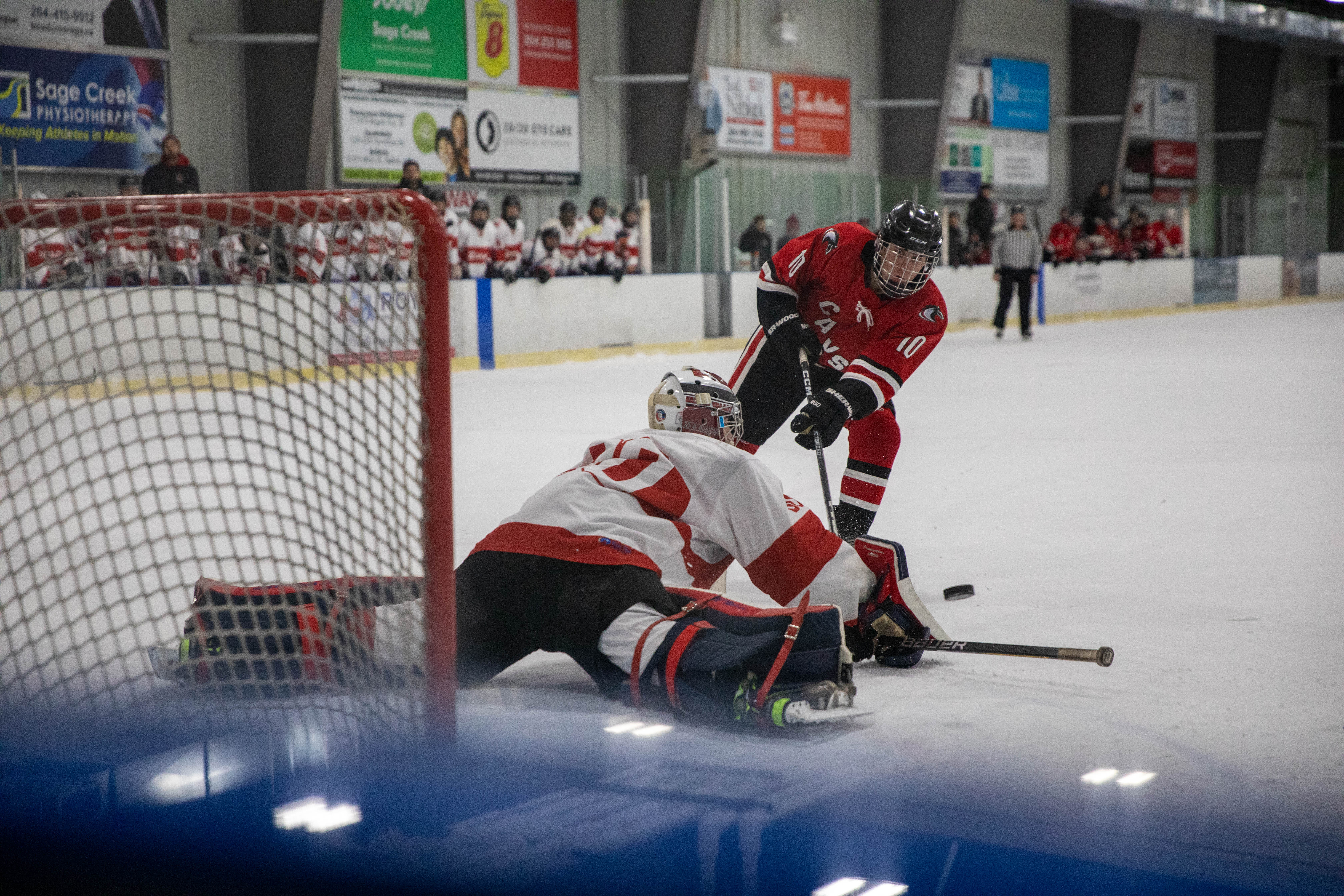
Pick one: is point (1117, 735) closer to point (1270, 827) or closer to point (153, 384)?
point (1270, 827)

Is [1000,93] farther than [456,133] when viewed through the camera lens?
Yes

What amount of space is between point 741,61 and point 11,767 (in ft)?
51.1

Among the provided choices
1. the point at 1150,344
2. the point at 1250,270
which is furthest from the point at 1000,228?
the point at 1250,270

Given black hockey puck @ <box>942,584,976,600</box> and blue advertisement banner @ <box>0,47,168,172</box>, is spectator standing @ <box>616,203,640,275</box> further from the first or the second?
black hockey puck @ <box>942,584,976,600</box>

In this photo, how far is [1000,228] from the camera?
44.9ft

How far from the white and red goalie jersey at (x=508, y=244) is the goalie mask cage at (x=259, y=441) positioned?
8.99 metres

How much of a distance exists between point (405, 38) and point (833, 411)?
1104cm

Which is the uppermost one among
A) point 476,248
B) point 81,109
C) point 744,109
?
point 744,109

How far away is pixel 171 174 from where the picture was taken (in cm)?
1017

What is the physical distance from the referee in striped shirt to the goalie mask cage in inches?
449

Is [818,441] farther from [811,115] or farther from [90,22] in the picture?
Result: [811,115]

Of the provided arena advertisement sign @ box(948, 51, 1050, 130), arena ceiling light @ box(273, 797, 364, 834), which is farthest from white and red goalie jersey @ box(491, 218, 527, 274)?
arena ceiling light @ box(273, 797, 364, 834)

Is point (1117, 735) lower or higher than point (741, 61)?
lower

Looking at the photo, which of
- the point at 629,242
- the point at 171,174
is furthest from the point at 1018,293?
the point at 171,174
